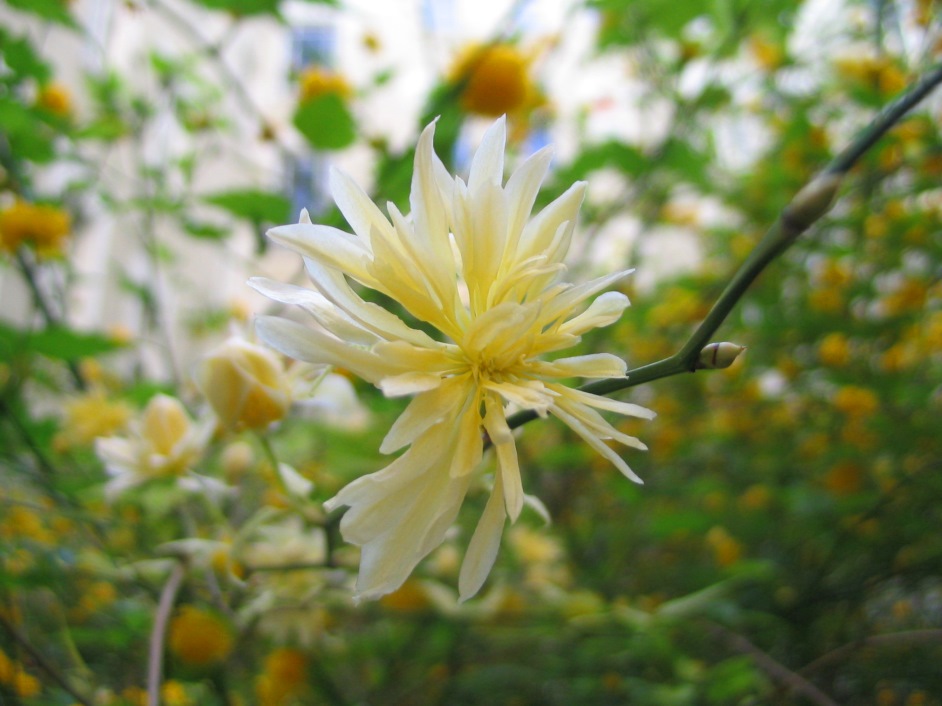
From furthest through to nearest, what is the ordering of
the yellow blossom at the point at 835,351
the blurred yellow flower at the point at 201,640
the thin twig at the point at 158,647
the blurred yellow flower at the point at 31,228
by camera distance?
the yellow blossom at the point at 835,351, the blurred yellow flower at the point at 31,228, the blurred yellow flower at the point at 201,640, the thin twig at the point at 158,647

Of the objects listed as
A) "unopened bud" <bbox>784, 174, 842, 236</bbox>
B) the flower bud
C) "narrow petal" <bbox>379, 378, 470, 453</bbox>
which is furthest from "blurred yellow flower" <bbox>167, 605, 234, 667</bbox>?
"unopened bud" <bbox>784, 174, 842, 236</bbox>

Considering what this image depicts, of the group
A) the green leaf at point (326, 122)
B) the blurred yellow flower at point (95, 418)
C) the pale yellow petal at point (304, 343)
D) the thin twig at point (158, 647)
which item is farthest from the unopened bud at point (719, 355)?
the blurred yellow flower at point (95, 418)

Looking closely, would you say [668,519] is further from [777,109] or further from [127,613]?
[777,109]

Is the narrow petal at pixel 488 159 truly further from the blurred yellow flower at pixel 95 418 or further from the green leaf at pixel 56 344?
the blurred yellow flower at pixel 95 418

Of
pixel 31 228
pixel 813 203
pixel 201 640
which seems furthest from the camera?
pixel 31 228

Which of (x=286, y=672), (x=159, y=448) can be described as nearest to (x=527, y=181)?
(x=159, y=448)

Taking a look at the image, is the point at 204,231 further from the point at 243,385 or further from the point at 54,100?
the point at 243,385
